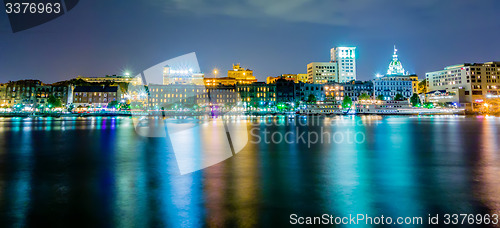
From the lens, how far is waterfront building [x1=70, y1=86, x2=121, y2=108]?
516 feet

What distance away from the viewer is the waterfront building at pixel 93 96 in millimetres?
157125

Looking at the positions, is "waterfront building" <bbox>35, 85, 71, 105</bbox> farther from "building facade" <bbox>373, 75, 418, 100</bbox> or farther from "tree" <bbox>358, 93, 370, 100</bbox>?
"building facade" <bbox>373, 75, 418, 100</bbox>

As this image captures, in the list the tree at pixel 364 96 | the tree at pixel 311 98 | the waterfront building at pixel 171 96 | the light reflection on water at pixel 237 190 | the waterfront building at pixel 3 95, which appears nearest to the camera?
the light reflection on water at pixel 237 190

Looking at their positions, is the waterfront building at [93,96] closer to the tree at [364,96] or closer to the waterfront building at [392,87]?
the tree at [364,96]

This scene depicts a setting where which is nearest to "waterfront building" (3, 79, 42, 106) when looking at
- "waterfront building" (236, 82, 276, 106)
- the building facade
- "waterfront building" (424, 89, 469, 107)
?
"waterfront building" (236, 82, 276, 106)

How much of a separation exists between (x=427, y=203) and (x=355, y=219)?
2.65 m

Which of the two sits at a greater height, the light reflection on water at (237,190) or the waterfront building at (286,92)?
the waterfront building at (286,92)

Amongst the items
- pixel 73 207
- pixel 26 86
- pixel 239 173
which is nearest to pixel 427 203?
pixel 239 173

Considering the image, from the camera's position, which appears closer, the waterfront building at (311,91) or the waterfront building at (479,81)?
the waterfront building at (479,81)

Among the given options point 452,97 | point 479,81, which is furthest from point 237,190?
point 479,81

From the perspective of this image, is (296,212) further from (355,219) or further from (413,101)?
(413,101)

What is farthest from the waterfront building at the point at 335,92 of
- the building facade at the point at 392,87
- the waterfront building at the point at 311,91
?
the building facade at the point at 392,87

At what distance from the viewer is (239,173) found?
44.8 ft

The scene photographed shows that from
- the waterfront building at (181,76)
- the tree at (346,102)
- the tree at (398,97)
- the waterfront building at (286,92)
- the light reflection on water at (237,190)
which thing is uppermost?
the waterfront building at (181,76)
